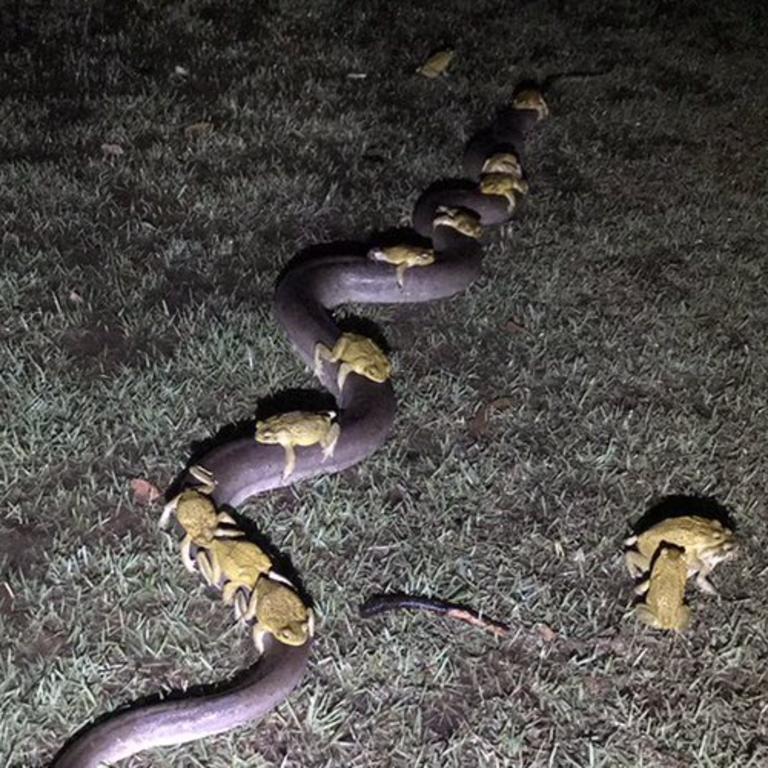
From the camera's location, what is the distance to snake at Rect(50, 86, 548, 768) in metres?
3.38

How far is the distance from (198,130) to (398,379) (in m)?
2.84

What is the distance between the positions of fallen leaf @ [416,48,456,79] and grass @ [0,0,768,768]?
13 cm

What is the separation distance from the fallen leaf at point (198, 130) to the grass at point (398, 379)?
0.09 ft

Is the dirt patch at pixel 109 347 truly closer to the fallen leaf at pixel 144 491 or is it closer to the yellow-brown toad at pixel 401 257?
the fallen leaf at pixel 144 491

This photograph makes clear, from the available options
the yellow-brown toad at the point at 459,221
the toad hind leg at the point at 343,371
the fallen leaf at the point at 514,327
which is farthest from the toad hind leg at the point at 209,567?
the yellow-brown toad at the point at 459,221

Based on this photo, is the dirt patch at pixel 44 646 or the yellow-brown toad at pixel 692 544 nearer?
the dirt patch at pixel 44 646

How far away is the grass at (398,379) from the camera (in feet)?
12.2

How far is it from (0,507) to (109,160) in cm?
302

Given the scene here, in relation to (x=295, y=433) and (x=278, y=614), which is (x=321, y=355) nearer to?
(x=295, y=433)

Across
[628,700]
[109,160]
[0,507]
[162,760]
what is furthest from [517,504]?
[109,160]

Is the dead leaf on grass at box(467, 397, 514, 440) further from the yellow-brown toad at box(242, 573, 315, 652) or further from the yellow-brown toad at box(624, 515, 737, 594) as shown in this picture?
the yellow-brown toad at box(242, 573, 315, 652)

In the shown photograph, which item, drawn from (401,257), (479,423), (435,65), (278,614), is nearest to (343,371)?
(479,423)

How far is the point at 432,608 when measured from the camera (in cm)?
402

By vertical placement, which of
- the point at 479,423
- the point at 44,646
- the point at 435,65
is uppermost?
the point at 435,65
